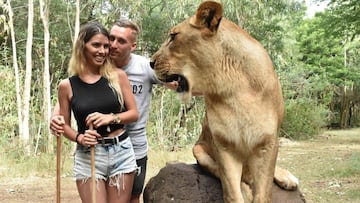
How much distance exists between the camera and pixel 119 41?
346 centimetres

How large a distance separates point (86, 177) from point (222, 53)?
3.68 ft

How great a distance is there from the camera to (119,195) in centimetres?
325

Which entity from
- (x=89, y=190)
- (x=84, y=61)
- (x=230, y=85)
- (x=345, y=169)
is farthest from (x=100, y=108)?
(x=345, y=169)

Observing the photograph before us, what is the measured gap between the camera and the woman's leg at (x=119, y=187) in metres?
3.24

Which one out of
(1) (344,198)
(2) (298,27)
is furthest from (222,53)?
(2) (298,27)

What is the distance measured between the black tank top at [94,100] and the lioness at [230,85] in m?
0.33

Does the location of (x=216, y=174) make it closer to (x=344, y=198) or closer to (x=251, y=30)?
(x=344, y=198)

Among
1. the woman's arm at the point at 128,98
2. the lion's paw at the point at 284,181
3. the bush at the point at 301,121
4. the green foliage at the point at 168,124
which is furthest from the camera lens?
the bush at the point at 301,121

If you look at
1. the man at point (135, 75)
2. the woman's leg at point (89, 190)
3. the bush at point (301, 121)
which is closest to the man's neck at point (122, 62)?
the man at point (135, 75)

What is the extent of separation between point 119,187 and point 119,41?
961mm

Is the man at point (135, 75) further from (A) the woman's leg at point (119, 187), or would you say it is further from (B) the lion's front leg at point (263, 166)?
(B) the lion's front leg at point (263, 166)

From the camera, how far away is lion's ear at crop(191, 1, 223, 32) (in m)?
2.97

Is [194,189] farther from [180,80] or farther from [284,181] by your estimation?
[180,80]

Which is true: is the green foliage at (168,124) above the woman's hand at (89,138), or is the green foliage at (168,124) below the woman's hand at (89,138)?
below
